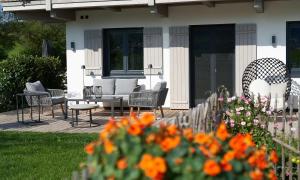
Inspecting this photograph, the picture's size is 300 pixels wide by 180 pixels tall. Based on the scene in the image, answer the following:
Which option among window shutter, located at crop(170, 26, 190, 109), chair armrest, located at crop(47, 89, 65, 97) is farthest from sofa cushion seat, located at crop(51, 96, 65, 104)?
window shutter, located at crop(170, 26, 190, 109)

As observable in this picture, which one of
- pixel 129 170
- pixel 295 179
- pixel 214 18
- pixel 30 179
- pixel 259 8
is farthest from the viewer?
pixel 214 18

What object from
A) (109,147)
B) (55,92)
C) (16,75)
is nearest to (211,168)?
(109,147)

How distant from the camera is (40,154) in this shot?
7809mm

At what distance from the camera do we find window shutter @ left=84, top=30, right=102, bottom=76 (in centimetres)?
1443

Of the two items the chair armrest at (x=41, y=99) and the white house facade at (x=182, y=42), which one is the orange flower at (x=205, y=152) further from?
the white house facade at (x=182, y=42)

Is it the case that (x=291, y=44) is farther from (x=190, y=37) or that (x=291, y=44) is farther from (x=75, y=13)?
(x=75, y=13)

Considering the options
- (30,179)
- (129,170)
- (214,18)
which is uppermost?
(214,18)

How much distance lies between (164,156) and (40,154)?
576 centimetres

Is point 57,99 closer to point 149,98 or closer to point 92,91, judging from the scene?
point 92,91

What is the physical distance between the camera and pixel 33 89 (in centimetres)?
1238

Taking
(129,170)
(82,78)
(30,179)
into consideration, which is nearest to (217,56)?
(82,78)

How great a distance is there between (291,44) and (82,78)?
6027mm

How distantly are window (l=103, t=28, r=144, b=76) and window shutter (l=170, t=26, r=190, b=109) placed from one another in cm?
107

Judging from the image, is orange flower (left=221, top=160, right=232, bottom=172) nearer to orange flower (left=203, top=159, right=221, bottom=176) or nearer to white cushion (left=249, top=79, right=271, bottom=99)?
orange flower (left=203, top=159, right=221, bottom=176)
